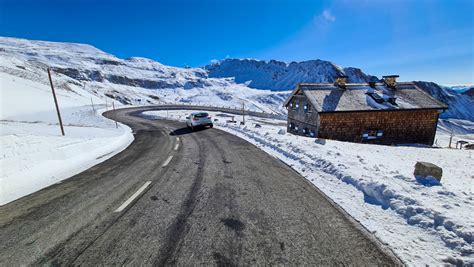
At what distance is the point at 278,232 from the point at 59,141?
9873 millimetres

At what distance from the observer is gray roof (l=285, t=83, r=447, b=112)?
20438 mm

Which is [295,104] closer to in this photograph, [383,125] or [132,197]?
[383,125]

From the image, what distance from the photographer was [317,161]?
299 inches

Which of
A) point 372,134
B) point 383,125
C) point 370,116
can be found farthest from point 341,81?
point 372,134

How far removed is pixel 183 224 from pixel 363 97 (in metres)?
24.0

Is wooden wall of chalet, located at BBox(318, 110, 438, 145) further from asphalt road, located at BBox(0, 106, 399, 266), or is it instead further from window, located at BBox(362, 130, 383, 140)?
asphalt road, located at BBox(0, 106, 399, 266)

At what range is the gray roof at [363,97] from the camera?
2044cm

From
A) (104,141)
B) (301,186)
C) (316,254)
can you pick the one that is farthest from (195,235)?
(104,141)

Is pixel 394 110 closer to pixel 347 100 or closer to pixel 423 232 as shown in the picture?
pixel 347 100

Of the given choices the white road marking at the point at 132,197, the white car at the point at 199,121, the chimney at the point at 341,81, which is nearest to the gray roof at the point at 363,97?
the chimney at the point at 341,81

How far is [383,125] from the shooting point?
67.7ft

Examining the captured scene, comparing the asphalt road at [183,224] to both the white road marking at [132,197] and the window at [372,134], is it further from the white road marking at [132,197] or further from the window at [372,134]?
the window at [372,134]

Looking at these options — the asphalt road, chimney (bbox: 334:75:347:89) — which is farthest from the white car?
chimney (bbox: 334:75:347:89)

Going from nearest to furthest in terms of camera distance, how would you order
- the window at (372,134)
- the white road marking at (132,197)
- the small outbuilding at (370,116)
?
the white road marking at (132,197), the small outbuilding at (370,116), the window at (372,134)
